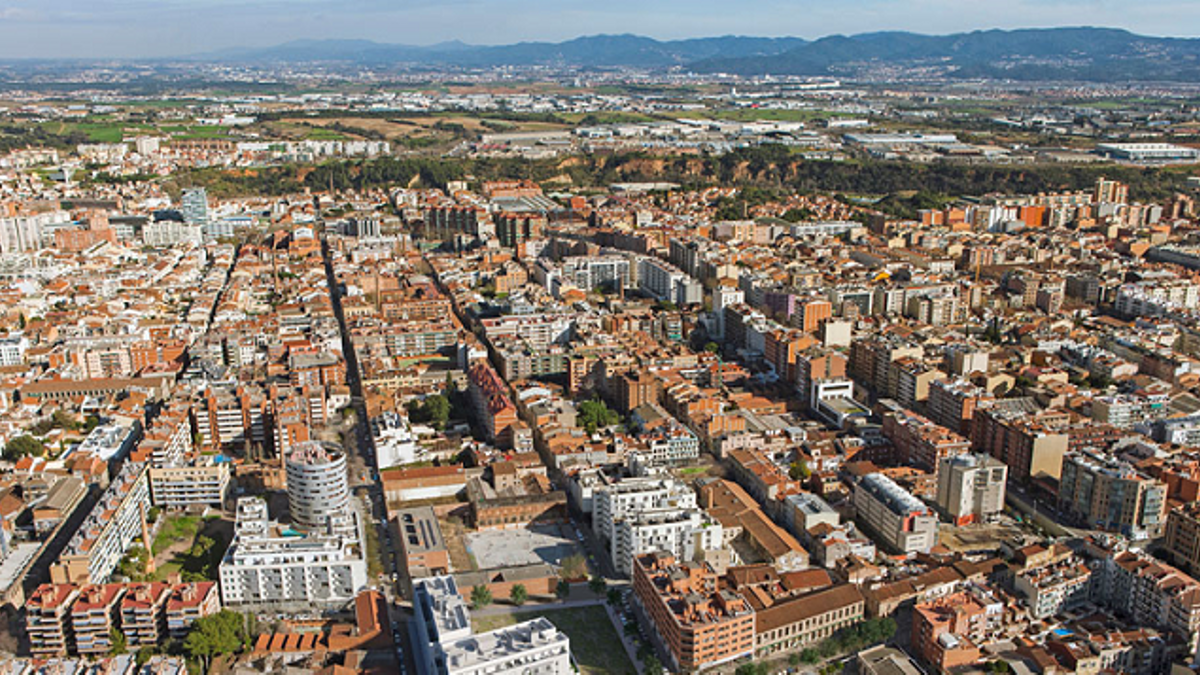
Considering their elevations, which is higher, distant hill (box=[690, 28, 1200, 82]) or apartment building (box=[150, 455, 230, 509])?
distant hill (box=[690, 28, 1200, 82])

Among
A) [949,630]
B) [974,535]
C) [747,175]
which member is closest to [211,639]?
[949,630]

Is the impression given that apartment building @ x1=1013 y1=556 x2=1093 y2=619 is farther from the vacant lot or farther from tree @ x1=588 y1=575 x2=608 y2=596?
tree @ x1=588 y1=575 x2=608 y2=596

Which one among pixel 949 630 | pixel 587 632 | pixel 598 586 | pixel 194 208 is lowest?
pixel 587 632

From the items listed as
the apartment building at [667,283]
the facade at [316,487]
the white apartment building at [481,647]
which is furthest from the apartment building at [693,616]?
the apartment building at [667,283]

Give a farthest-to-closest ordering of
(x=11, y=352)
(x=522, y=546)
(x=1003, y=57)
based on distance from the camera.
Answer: (x=1003, y=57)
(x=11, y=352)
(x=522, y=546)

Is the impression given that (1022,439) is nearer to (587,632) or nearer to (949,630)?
(949,630)

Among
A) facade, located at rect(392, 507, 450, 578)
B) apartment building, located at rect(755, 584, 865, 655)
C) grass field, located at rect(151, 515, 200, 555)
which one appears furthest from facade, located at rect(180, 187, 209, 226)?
apartment building, located at rect(755, 584, 865, 655)
